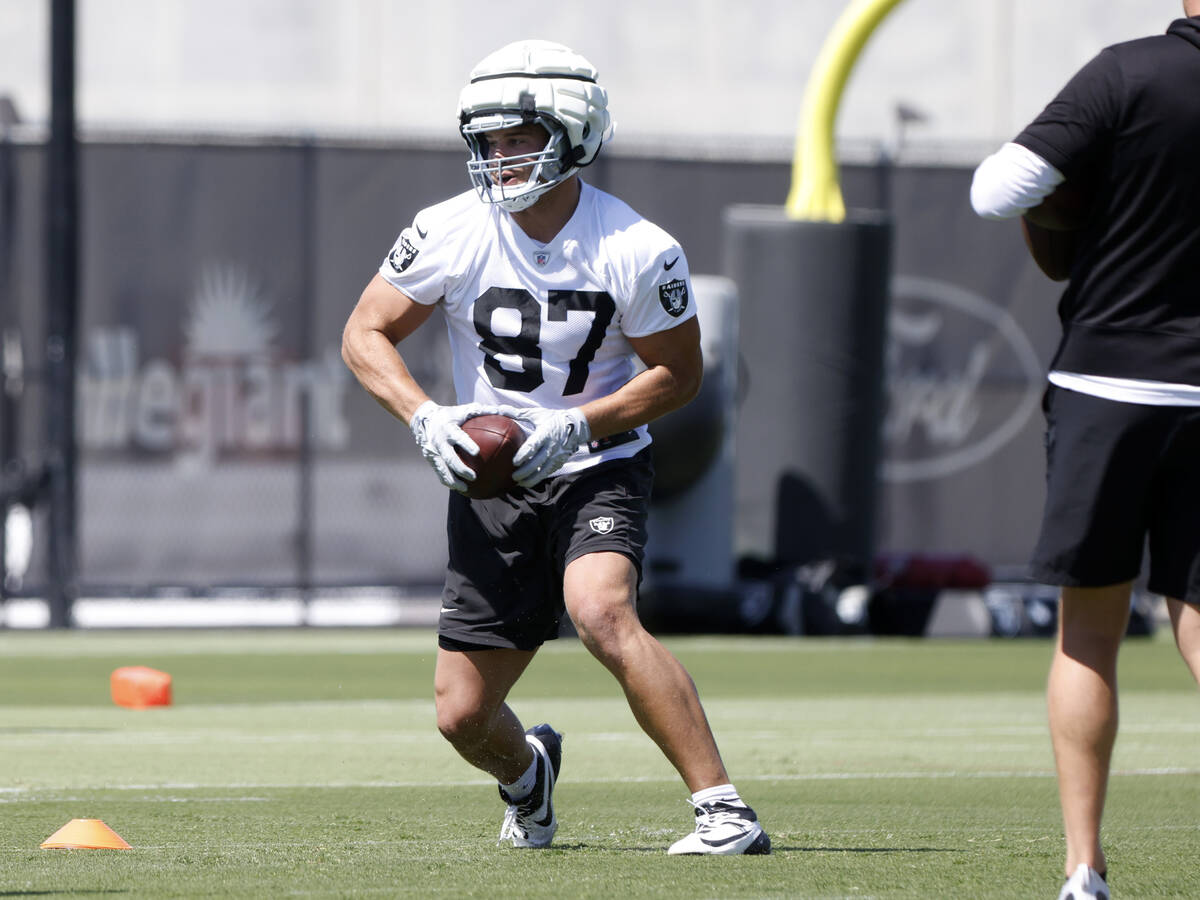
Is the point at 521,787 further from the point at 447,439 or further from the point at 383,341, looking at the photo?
the point at 383,341

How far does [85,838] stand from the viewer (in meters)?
5.35

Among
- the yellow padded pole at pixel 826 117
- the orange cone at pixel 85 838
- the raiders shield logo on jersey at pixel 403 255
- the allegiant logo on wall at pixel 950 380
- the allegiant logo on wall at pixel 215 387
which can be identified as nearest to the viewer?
the orange cone at pixel 85 838

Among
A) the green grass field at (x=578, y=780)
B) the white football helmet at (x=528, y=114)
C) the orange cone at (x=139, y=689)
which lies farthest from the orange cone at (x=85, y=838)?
the orange cone at (x=139, y=689)

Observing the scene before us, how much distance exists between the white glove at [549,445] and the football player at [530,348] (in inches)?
1.5

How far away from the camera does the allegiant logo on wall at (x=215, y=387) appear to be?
595 inches

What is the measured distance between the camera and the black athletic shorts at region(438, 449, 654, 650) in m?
5.45

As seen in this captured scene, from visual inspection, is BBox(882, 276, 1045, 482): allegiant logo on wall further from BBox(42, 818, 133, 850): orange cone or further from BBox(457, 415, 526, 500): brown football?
BBox(42, 818, 133, 850): orange cone

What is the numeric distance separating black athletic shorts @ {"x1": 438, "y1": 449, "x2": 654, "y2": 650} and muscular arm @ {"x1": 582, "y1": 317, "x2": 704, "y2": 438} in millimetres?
171

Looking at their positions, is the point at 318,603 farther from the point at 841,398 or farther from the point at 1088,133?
the point at 1088,133

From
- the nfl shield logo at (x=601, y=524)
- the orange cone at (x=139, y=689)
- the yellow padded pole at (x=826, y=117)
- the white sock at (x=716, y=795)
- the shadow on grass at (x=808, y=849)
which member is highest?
the yellow padded pole at (x=826, y=117)

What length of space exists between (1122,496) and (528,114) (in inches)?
77.5

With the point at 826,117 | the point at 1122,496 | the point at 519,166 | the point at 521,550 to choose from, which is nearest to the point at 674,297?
the point at 519,166

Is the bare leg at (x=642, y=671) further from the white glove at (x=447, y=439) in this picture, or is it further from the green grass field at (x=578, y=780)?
the white glove at (x=447, y=439)

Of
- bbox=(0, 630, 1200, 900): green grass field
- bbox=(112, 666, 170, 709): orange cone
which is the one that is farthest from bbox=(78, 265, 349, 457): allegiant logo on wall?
bbox=(112, 666, 170, 709): orange cone
